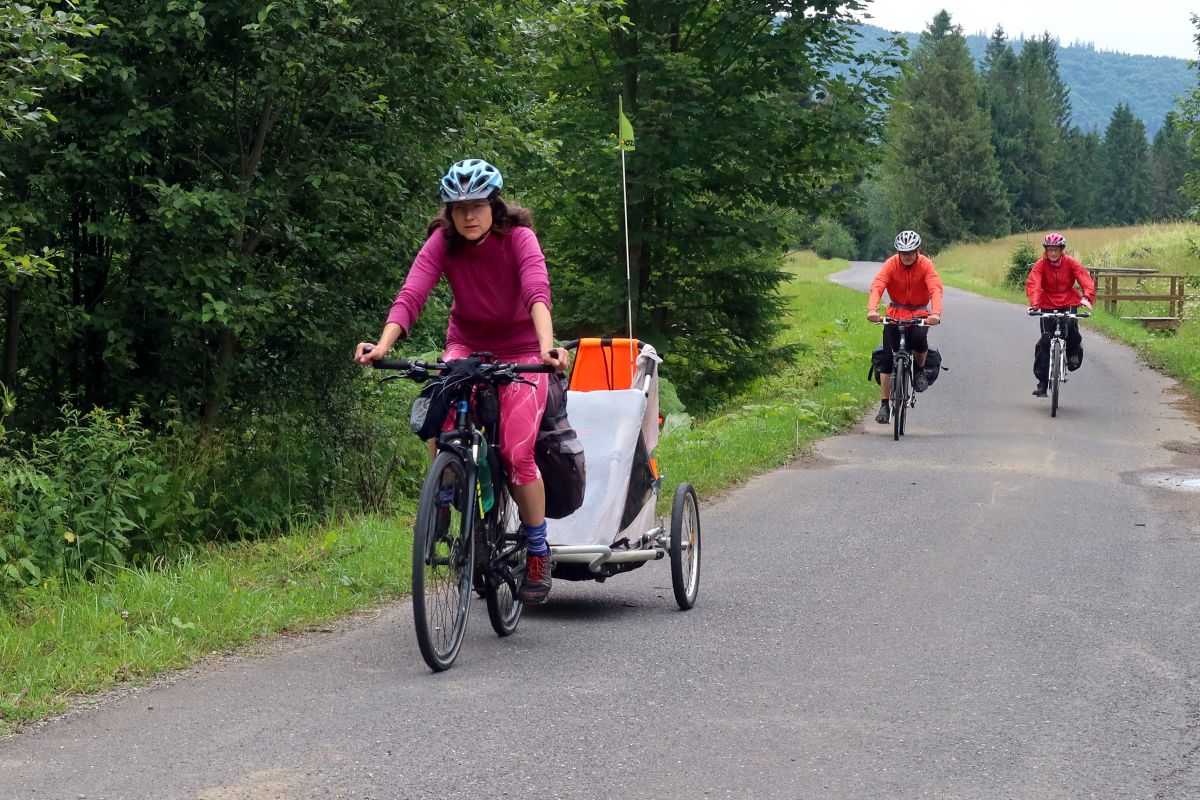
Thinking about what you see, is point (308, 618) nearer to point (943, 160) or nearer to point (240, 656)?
point (240, 656)

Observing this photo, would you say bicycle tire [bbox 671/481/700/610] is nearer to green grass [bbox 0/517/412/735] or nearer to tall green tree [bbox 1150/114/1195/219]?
green grass [bbox 0/517/412/735]

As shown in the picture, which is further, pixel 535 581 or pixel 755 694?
pixel 535 581

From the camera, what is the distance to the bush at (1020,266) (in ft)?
167

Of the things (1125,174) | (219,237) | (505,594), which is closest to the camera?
(505,594)

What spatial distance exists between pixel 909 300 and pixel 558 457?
9.93 metres

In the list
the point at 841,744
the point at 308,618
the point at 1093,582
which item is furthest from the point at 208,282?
the point at 841,744

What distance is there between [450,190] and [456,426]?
38.9 inches

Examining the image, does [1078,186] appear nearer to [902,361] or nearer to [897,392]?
[902,361]

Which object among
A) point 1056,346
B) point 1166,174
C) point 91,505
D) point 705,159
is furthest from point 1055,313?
point 1166,174

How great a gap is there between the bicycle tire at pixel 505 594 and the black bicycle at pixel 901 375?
9.41m

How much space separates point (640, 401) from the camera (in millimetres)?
7289

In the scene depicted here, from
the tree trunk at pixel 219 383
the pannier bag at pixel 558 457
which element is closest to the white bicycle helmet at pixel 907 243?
the tree trunk at pixel 219 383

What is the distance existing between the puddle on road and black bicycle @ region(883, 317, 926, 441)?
2.99 meters

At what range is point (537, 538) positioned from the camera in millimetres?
6398
